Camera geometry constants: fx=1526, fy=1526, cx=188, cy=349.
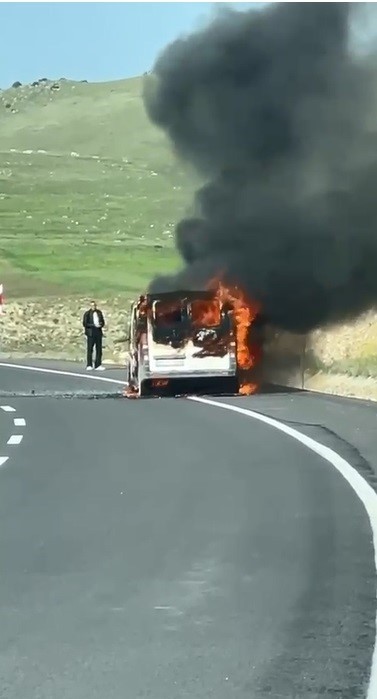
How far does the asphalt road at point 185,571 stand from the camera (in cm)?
619

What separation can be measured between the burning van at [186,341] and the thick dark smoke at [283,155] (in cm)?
562

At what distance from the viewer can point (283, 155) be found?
113ft

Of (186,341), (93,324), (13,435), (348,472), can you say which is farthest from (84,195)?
(348,472)

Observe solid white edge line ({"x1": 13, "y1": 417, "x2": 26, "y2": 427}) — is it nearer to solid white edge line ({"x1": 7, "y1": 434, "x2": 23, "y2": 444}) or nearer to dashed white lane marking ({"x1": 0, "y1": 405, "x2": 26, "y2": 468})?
dashed white lane marking ({"x1": 0, "y1": 405, "x2": 26, "y2": 468})

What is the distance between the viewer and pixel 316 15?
3534 centimetres

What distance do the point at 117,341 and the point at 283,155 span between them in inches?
742

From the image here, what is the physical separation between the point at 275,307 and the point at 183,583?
21.5 meters

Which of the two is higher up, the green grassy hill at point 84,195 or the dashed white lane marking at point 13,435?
the green grassy hill at point 84,195

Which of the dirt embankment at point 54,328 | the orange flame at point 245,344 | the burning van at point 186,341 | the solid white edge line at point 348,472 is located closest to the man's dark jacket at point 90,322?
the orange flame at point 245,344

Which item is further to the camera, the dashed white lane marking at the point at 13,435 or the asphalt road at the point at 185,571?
the dashed white lane marking at the point at 13,435

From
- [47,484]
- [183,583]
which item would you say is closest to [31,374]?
[47,484]

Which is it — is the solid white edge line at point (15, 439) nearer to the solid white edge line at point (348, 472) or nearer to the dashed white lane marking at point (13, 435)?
the dashed white lane marking at point (13, 435)

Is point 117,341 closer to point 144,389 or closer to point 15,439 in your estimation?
point 144,389

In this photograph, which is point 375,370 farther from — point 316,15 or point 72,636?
point 72,636
